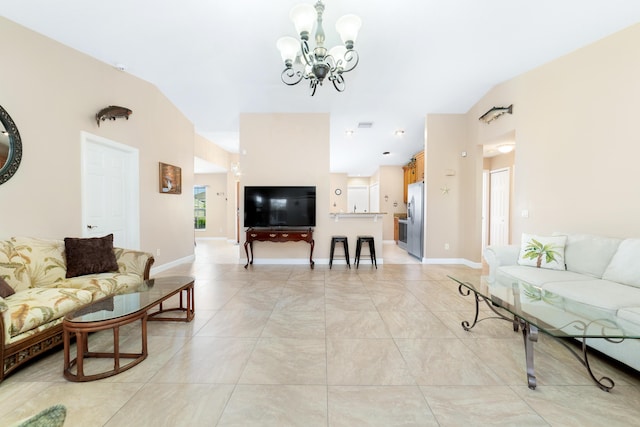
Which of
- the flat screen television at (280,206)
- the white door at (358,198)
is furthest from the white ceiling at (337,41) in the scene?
the white door at (358,198)

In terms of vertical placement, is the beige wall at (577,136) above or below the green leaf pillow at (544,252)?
above

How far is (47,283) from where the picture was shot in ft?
8.05

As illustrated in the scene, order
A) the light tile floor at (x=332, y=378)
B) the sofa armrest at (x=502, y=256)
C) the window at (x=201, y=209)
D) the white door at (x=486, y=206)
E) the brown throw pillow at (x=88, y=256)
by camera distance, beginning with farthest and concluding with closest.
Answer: the window at (x=201, y=209)
the white door at (x=486, y=206)
the sofa armrest at (x=502, y=256)
the brown throw pillow at (x=88, y=256)
the light tile floor at (x=332, y=378)

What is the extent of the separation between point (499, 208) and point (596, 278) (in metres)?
3.84

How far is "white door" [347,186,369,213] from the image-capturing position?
35.0 ft

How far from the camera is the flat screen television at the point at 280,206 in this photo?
4.96 meters

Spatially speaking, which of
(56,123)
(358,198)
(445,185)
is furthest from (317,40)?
(358,198)

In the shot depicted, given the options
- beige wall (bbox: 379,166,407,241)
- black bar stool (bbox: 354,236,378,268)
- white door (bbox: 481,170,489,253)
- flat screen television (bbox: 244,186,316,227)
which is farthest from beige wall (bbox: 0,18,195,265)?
white door (bbox: 481,170,489,253)

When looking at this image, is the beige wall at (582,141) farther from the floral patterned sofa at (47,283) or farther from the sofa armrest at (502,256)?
the floral patterned sofa at (47,283)

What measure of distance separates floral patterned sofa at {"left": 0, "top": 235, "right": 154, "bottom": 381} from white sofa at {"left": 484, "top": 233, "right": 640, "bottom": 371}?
377 cm

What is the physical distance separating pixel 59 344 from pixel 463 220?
590 cm

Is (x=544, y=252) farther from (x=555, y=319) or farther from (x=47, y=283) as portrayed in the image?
(x=47, y=283)

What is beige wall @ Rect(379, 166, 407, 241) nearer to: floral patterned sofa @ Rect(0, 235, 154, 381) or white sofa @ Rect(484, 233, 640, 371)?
white sofa @ Rect(484, 233, 640, 371)

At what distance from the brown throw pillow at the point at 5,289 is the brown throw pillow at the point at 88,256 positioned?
51 cm
